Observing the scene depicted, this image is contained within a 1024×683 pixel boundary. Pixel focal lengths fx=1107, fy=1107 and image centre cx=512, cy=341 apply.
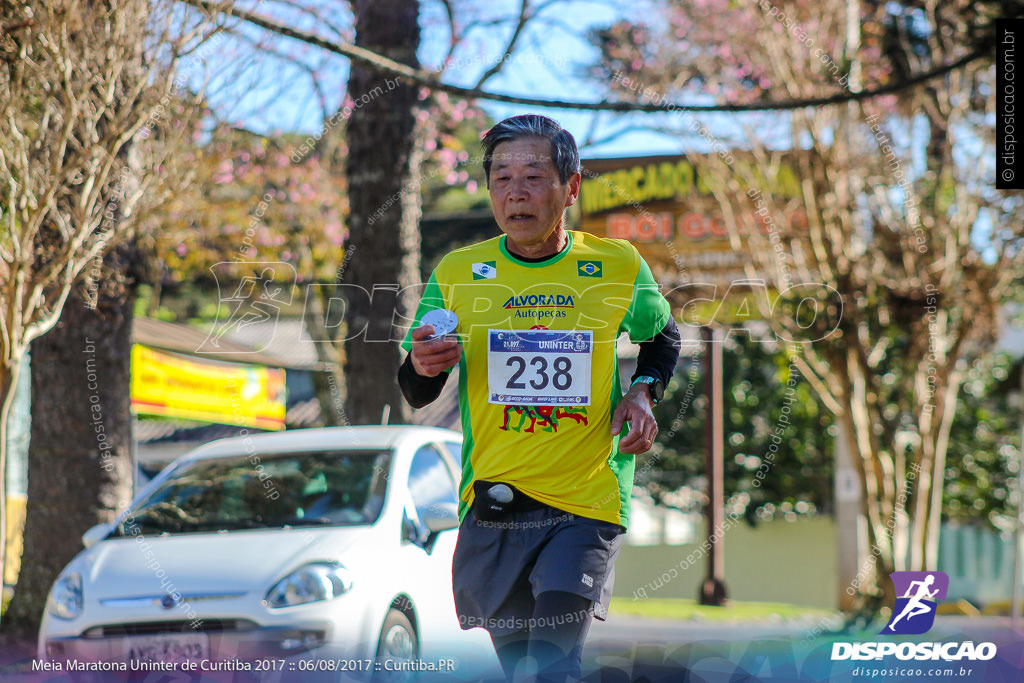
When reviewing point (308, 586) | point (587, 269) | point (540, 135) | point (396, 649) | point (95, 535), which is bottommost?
point (396, 649)

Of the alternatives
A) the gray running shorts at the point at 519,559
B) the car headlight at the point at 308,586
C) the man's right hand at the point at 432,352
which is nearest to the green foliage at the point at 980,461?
the car headlight at the point at 308,586

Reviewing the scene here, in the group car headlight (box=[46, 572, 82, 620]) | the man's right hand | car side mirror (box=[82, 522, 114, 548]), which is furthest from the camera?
car side mirror (box=[82, 522, 114, 548])

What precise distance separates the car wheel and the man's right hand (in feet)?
5.91

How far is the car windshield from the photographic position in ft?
16.6

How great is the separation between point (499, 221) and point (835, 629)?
732 centimetres

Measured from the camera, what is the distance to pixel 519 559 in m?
3.16

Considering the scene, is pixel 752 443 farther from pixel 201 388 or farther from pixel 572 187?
pixel 572 187

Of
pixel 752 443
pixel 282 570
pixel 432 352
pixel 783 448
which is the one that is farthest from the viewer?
pixel 752 443

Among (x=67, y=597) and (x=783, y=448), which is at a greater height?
(x=783, y=448)

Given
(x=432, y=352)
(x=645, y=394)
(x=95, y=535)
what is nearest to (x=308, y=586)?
(x=95, y=535)

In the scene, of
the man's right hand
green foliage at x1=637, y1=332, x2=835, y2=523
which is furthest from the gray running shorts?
green foliage at x1=637, y1=332, x2=835, y2=523

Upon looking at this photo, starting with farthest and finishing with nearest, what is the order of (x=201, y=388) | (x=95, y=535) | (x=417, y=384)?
1. (x=201, y=388)
2. (x=95, y=535)
3. (x=417, y=384)

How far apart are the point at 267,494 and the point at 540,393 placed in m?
2.52

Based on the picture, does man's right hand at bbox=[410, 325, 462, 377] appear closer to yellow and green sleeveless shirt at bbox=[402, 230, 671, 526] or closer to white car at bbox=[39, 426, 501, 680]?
yellow and green sleeveless shirt at bbox=[402, 230, 671, 526]
